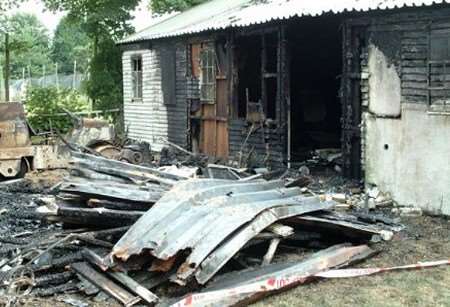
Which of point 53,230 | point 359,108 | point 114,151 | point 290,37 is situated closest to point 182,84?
point 114,151

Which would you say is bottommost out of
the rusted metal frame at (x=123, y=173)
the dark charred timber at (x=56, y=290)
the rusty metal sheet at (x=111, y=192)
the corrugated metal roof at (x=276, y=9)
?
the dark charred timber at (x=56, y=290)

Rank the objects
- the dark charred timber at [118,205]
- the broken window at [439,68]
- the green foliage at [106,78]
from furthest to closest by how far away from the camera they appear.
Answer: the green foliage at [106,78], the broken window at [439,68], the dark charred timber at [118,205]

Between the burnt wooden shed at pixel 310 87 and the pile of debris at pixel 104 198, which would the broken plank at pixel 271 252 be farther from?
the burnt wooden shed at pixel 310 87

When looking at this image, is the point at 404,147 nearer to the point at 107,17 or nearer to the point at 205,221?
the point at 205,221

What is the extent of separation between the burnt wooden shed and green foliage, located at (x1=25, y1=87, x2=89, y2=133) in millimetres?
4071

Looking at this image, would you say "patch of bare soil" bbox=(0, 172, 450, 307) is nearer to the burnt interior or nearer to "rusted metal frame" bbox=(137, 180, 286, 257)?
"rusted metal frame" bbox=(137, 180, 286, 257)

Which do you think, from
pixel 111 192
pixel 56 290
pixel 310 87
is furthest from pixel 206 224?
pixel 310 87

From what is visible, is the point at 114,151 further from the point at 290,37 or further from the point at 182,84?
the point at 290,37

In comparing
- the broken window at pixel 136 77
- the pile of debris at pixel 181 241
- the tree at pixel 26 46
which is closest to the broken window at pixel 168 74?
the broken window at pixel 136 77

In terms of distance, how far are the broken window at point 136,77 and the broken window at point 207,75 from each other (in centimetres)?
472

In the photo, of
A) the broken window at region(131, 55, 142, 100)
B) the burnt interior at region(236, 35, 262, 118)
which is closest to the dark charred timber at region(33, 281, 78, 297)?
the burnt interior at region(236, 35, 262, 118)

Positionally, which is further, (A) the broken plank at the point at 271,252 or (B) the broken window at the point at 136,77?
(B) the broken window at the point at 136,77

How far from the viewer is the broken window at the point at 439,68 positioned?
967cm

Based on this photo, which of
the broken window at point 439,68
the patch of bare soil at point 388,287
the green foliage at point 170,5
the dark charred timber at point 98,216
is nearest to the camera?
the patch of bare soil at point 388,287
